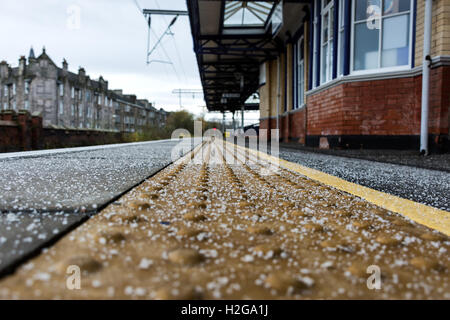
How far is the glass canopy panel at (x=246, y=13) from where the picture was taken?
1246 centimetres

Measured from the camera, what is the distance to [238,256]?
801 mm

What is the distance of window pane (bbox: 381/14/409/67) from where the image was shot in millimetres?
6859

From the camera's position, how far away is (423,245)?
94 cm

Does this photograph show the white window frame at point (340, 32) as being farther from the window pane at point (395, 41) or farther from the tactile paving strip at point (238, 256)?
the tactile paving strip at point (238, 256)

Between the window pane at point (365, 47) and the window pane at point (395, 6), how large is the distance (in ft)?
1.51

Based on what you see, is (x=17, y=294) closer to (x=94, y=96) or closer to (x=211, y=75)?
(x=211, y=75)

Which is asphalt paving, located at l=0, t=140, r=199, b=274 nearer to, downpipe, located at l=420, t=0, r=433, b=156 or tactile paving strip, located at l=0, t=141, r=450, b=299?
tactile paving strip, located at l=0, t=141, r=450, b=299

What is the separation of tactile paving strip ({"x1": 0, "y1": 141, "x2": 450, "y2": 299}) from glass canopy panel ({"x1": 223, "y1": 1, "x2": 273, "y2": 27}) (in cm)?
1226

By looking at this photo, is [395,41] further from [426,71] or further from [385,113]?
[385,113]

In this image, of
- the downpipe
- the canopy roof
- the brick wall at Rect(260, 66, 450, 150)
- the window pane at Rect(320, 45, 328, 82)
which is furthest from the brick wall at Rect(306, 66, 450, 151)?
the canopy roof

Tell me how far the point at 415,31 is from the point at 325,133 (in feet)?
10.3

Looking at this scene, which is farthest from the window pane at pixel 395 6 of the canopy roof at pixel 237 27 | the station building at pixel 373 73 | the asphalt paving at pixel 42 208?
the asphalt paving at pixel 42 208

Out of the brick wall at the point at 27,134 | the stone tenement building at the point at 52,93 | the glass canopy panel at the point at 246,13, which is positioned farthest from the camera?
the stone tenement building at the point at 52,93
